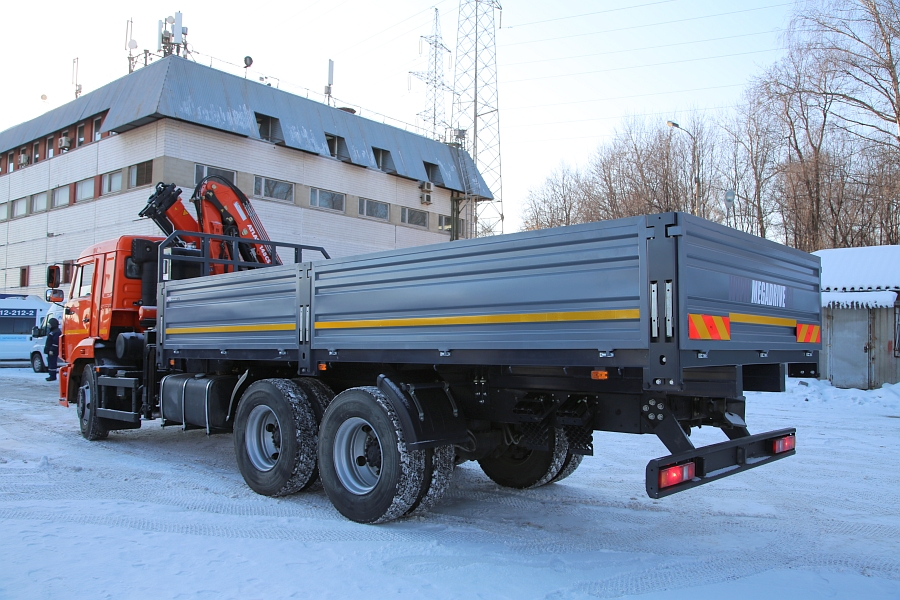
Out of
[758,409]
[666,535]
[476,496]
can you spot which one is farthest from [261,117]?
[666,535]

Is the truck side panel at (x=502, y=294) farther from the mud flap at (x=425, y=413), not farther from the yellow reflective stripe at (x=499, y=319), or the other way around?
the mud flap at (x=425, y=413)

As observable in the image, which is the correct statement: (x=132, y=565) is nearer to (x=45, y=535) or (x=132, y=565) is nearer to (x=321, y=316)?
(x=45, y=535)

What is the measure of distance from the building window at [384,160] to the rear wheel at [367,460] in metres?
26.5

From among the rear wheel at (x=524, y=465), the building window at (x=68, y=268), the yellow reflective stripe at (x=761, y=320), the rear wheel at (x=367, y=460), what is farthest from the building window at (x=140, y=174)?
the yellow reflective stripe at (x=761, y=320)

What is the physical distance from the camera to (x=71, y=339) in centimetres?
1109

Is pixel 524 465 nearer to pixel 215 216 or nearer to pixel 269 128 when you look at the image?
pixel 215 216

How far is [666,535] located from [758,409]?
894 cm

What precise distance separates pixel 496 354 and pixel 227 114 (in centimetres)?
2290

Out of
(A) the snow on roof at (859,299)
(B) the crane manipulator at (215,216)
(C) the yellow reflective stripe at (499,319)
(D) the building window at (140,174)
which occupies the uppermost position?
(D) the building window at (140,174)

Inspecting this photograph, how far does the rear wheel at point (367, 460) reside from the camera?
18.1 ft

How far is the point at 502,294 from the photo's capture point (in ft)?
16.0

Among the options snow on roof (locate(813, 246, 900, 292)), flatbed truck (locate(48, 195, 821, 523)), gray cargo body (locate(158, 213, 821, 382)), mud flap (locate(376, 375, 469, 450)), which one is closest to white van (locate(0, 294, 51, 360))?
flatbed truck (locate(48, 195, 821, 523))

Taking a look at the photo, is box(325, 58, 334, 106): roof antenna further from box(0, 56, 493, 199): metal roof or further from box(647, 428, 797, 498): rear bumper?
box(647, 428, 797, 498): rear bumper

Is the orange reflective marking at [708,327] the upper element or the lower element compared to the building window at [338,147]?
lower
